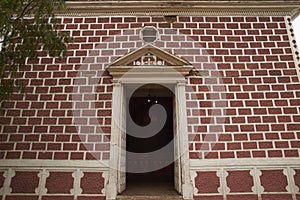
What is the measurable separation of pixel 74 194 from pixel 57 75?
289 cm

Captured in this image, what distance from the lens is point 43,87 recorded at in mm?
5676

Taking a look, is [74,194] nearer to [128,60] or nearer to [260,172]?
[128,60]

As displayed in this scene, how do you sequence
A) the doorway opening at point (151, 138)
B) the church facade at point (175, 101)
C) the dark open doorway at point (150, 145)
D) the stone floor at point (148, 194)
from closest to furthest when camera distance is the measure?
the stone floor at point (148, 194) < the church facade at point (175, 101) < the dark open doorway at point (150, 145) < the doorway opening at point (151, 138)

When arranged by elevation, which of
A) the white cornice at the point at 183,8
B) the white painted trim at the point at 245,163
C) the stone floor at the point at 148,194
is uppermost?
the white cornice at the point at 183,8

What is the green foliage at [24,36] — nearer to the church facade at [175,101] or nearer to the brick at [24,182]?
the church facade at [175,101]

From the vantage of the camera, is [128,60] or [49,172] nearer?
[49,172]

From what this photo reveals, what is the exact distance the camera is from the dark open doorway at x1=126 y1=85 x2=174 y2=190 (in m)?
7.69

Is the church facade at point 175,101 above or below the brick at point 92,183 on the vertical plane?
above

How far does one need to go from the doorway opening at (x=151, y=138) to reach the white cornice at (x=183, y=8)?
271 centimetres

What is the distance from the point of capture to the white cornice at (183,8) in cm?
617

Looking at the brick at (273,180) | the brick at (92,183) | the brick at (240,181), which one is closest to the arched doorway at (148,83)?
the brick at (92,183)

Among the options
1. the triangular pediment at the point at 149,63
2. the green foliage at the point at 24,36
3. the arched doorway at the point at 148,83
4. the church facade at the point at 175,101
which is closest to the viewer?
the green foliage at the point at 24,36

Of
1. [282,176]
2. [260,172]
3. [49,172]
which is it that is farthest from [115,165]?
[282,176]

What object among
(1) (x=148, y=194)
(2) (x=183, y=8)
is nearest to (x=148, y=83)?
(2) (x=183, y=8)
